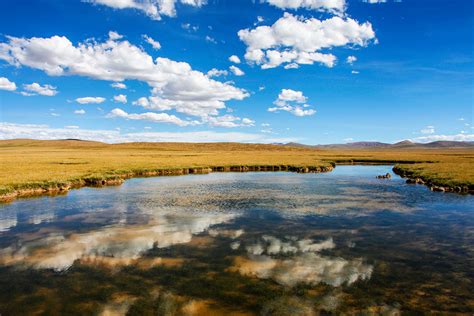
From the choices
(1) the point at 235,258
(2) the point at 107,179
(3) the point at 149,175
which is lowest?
(1) the point at 235,258

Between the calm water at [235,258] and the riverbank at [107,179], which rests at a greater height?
the riverbank at [107,179]

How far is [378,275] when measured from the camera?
491 inches

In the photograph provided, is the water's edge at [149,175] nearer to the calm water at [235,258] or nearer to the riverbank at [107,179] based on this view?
the riverbank at [107,179]

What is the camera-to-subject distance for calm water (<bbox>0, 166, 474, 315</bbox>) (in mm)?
10391

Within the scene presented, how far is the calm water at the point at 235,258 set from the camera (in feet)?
34.1

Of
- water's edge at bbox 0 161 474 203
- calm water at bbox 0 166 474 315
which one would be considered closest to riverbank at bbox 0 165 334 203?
water's edge at bbox 0 161 474 203

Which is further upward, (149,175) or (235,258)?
(149,175)

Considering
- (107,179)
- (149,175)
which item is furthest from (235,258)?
(149,175)

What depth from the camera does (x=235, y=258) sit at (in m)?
14.2

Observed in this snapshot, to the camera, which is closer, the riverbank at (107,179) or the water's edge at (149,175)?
the riverbank at (107,179)

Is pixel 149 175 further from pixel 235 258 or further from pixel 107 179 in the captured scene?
pixel 235 258

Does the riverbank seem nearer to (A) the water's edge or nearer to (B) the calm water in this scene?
(A) the water's edge

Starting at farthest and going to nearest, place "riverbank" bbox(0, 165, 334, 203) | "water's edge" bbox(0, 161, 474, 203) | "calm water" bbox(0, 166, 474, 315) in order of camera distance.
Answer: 1. "water's edge" bbox(0, 161, 474, 203)
2. "riverbank" bbox(0, 165, 334, 203)
3. "calm water" bbox(0, 166, 474, 315)

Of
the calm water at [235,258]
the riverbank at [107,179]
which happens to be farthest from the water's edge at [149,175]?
the calm water at [235,258]
